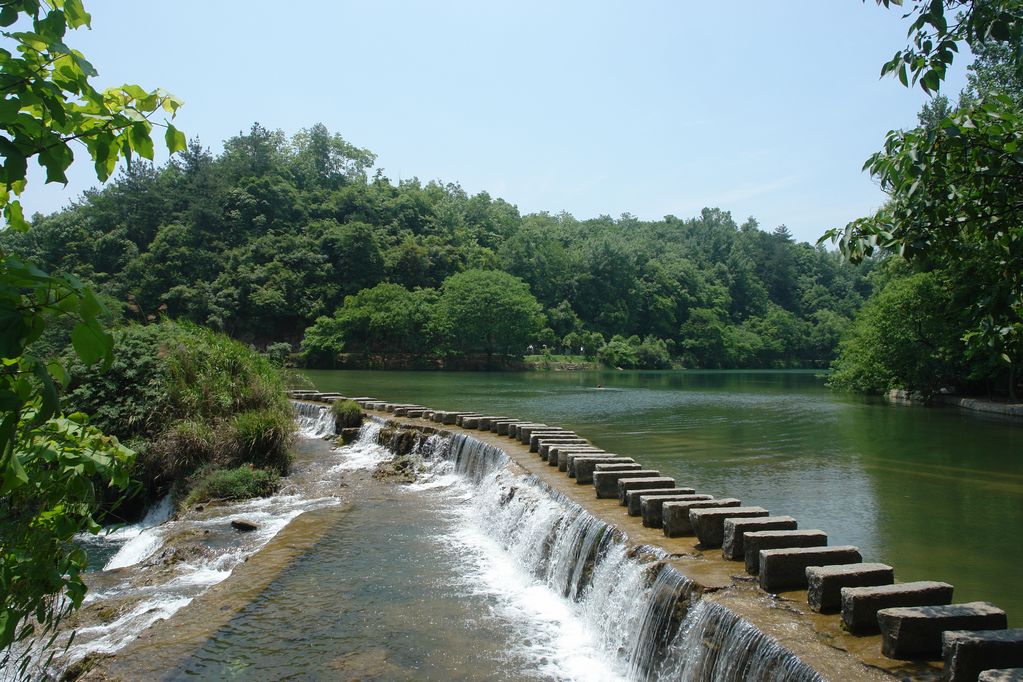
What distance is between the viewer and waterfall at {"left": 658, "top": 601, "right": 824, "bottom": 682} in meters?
5.12

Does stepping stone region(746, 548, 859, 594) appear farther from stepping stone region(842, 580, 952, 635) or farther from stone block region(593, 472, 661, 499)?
stone block region(593, 472, 661, 499)

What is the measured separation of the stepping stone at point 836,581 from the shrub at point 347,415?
51.0 ft

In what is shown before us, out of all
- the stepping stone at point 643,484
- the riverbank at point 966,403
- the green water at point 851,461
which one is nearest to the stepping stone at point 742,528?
the stepping stone at point 643,484

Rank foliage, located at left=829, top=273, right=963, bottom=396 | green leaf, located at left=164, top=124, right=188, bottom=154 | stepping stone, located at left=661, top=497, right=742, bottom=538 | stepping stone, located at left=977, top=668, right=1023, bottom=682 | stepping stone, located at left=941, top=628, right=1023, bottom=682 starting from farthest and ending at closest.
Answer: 1. foliage, located at left=829, top=273, right=963, bottom=396
2. stepping stone, located at left=661, top=497, right=742, bottom=538
3. stepping stone, located at left=941, top=628, right=1023, bottom=682
4. stepping stone, located at left=977, top=668, right=1023, bottom=682
5. green leaf, located at left=164, top=124, right=188, bottom=154

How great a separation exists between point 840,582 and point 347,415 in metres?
15.9

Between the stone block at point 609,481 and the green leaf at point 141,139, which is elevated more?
the green leaf at point 141,139

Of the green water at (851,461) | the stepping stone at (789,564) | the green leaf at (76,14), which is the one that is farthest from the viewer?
the green water at (851,461)

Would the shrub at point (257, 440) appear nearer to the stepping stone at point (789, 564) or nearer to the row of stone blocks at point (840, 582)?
the row of stone blocks at point (840, 582)

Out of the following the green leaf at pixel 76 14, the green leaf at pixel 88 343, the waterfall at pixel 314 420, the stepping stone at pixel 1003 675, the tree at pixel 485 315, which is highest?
the tree at pixel 485 315

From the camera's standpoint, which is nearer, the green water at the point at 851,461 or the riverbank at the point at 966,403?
the green water at the point at 851,461

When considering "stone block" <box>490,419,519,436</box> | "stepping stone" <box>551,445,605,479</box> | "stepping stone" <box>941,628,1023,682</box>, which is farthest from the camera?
"stone block" <box>490,419,519,436</box>

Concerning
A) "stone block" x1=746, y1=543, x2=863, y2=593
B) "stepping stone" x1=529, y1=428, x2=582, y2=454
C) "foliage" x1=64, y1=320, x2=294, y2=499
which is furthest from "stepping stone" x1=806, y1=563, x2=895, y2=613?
"foliage" x1=64, y1=320, x2=294, y2=499

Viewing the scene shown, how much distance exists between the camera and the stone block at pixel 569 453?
1200 centimetres

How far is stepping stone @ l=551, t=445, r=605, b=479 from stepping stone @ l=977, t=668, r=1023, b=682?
7782 millimetres
